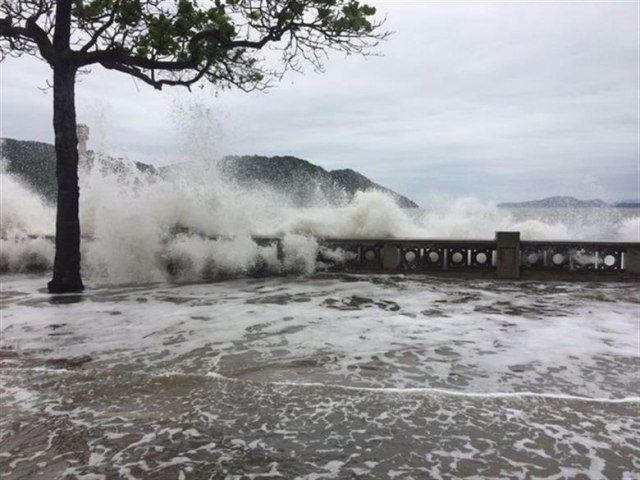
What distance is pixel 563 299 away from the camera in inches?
363

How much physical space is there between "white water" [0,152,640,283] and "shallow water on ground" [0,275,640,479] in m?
4.52

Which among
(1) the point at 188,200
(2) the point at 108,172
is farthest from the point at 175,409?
(2) the point at 108,172

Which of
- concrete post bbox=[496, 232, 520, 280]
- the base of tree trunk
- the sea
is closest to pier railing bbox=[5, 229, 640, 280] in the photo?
concrete post bbox=[496, 232, 520, 280]

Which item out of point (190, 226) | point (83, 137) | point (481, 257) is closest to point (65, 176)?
point (190, 226)

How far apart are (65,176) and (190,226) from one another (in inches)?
157

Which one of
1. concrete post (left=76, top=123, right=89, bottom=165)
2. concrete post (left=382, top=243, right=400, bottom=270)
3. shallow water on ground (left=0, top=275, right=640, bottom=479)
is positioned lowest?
shallow water on ground (left=0, top=275, right=640, bottom=479)

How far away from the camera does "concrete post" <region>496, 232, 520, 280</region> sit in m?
11.9

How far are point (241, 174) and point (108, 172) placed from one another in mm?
3982

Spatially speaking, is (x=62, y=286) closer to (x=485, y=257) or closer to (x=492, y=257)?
(x=485, y=257)

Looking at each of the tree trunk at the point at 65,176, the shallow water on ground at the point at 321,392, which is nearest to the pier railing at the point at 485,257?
the tree trunk at the point at 65,176

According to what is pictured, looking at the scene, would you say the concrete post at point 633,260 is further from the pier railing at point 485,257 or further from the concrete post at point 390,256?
the concrete post at point 390,256

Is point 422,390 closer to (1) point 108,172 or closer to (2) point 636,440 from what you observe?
(2) point 636,440

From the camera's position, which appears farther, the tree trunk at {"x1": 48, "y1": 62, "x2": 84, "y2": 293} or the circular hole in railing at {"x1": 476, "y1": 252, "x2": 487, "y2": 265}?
the circular hole in railing at {"x1": 476, "y1": 252, "x2": 487, "y2": 265}

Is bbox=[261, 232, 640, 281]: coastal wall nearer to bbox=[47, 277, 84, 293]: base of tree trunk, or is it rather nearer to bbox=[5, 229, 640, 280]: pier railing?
bbox=[5, 229, 640, 280]: pier railing
